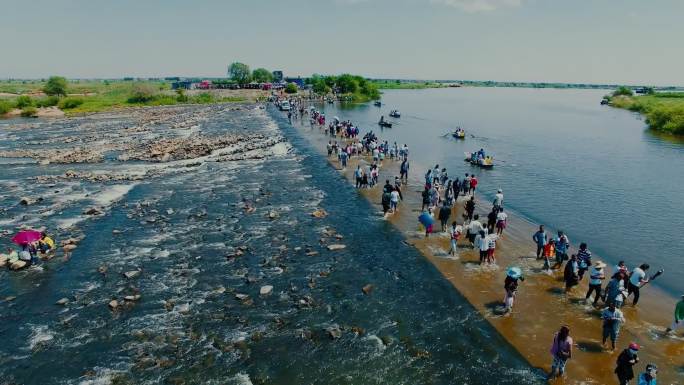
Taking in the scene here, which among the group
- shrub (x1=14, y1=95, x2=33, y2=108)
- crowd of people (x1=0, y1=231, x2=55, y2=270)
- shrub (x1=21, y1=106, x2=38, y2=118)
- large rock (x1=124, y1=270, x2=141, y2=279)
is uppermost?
shrub (x1=14, y1=95, x2=33, y2=108)

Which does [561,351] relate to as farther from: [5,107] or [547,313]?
[5,107]

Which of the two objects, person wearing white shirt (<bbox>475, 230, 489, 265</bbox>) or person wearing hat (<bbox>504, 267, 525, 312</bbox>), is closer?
person wearing hat (<bbox>504, 267, 525, 312</bbox>)

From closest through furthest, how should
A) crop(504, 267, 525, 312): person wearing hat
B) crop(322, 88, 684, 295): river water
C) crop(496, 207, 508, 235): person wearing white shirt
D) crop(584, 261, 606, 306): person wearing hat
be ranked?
crop(504, 267, 525, 312): person wearing hat → crop(584, 261, 606, 306): person wearing hat → crop(496, 207, 508, 235): person wearing white shirt → crop(322, 88, 684, 295): river water

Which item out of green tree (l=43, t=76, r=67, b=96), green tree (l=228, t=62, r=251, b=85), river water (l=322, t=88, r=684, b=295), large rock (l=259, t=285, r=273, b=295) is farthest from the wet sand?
green tree (l=228, t=62, r=251, b=85)

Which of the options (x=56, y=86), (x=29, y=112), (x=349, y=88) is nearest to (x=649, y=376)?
(x=29, y=112)

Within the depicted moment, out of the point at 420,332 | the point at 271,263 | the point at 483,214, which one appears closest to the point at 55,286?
the point at 271,263

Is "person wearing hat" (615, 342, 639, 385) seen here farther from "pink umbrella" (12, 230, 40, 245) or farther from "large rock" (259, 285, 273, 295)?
"pink umbrella" (12, 230, 40, 245)

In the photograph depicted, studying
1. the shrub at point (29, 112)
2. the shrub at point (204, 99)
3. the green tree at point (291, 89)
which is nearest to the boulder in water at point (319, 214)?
the shrub at point (29, 112)
